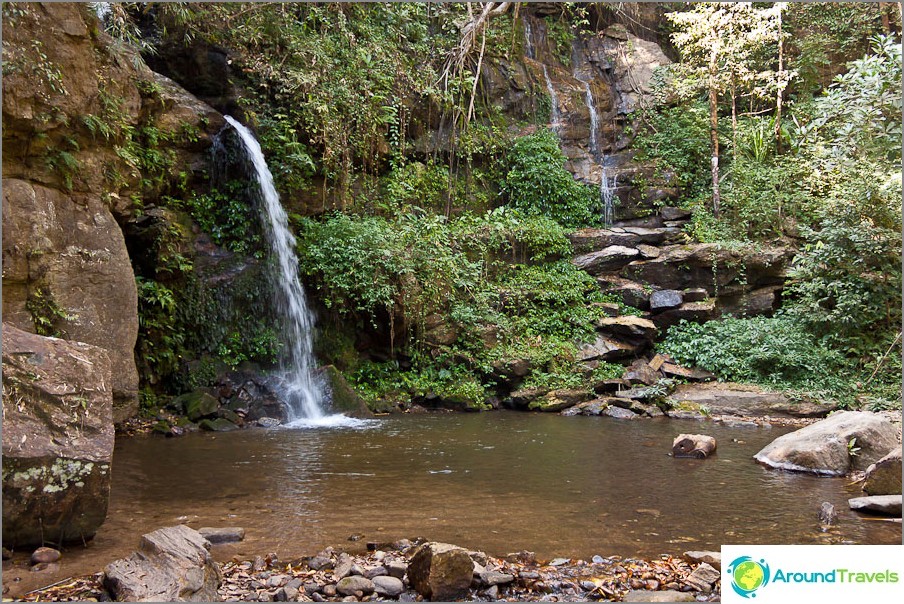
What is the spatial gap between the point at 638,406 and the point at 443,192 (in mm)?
6962

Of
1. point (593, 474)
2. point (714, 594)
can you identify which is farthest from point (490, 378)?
point (714, 594)

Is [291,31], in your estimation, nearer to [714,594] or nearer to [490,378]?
[490,378]

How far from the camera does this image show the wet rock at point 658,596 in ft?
9.37

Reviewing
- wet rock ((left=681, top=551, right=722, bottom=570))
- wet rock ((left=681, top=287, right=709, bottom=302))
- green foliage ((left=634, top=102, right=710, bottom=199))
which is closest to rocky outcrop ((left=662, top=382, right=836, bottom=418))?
wet rock ((left=681, top=287, right=709, bottom=302))

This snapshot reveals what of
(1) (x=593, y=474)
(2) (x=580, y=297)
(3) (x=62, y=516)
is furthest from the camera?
(2) (x=580, y=297)

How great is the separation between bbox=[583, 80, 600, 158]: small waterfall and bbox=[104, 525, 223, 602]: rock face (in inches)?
592

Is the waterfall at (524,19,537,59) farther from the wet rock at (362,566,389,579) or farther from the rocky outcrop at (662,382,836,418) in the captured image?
the wet rock at (362,566,389,579)

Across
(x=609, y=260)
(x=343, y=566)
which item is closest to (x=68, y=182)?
(x=343, y=566)

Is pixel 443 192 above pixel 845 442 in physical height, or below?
above

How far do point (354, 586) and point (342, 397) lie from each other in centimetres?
652

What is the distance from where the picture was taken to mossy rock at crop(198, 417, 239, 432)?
802 cm

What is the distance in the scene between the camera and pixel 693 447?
6496mm

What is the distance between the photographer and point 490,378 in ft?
36.4

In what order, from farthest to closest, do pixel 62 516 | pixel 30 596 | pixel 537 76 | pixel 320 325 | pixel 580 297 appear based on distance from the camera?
pixel 537 76 < pixel 580 297 < pixel 320 325 < pixel 62 516 < pixel 30 596
